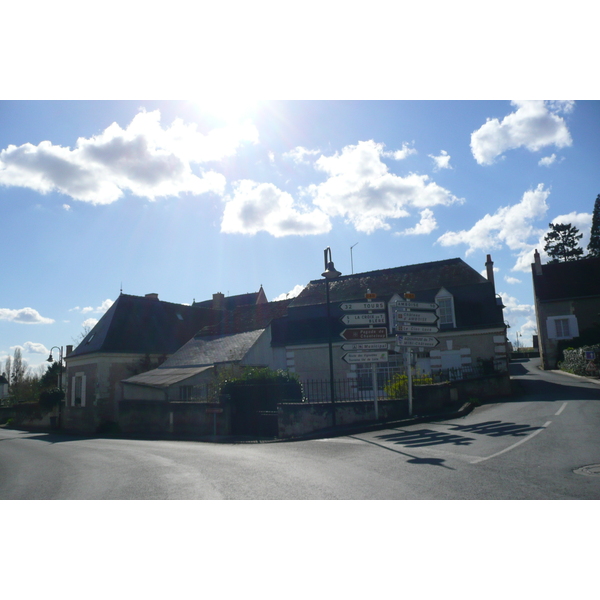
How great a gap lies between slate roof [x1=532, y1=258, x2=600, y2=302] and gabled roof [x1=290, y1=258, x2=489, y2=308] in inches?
448

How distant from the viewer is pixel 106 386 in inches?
1326

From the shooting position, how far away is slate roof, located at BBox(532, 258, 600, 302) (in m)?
33.5

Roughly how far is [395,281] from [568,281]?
14.9m

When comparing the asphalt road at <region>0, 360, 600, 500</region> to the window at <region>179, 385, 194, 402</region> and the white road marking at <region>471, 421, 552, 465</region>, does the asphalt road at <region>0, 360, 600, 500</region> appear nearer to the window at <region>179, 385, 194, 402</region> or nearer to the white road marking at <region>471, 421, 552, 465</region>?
the white road marking at <region>471, 421, 552, 465</region>

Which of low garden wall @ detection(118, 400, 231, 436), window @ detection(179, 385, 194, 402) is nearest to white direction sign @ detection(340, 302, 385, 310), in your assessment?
low garden wall @ detection(118, 400, 231, 436)

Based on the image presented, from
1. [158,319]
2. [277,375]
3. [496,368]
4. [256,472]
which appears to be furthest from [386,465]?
[158,319]

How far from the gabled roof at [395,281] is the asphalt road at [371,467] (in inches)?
491

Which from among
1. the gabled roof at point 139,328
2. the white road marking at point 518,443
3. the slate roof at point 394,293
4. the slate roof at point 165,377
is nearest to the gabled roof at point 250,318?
the slate roof at point 394,293

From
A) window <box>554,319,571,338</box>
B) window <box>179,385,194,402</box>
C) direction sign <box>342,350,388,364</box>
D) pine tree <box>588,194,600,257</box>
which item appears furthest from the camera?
pine tree <box>588,194,600,257</box>

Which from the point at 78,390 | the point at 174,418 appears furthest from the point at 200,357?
the point at 78,390

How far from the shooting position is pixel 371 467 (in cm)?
859

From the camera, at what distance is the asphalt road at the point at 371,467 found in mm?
6789

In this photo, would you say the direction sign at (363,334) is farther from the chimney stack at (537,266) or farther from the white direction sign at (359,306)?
the chimney stack at (537,266)

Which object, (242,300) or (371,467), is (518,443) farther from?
(242,300)
